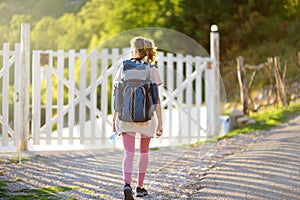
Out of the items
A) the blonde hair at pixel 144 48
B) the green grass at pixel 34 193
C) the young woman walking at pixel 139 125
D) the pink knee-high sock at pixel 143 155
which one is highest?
the blonde hair at pixel 144 48

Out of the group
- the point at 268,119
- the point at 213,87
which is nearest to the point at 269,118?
the point at 268,119

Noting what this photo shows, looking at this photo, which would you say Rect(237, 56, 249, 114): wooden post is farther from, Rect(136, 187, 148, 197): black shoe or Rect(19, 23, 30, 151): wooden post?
Rect(136, 187, 148, 197): black shoe

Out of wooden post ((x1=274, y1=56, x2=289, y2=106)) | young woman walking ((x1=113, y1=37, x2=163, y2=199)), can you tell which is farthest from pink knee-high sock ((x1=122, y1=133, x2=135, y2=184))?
wooden post ((x1=274, y1=56, x2=289, y2=106))

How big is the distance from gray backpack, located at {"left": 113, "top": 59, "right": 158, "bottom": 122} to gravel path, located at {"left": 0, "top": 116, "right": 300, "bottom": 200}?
860 mm

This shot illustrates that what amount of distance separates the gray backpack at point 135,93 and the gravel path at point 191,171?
2.82 ft

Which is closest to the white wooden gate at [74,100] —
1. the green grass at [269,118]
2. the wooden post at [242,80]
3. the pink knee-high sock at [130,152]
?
the green grass at [269,118]

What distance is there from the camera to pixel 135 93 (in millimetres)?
4344

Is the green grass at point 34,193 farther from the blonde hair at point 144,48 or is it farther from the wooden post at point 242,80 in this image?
the wooden post at point 242,80

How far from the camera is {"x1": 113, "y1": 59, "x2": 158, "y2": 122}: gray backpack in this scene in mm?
4332

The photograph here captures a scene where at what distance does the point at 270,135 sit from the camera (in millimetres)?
8258

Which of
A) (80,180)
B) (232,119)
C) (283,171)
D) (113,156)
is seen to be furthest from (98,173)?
(232,119)

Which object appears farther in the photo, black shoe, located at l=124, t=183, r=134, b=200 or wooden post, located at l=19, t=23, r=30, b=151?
wooden post, located at l=19, t=23, r=30, b=151

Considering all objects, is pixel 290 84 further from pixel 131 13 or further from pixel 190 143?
pixel 131 13

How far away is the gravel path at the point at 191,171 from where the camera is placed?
197 inches
